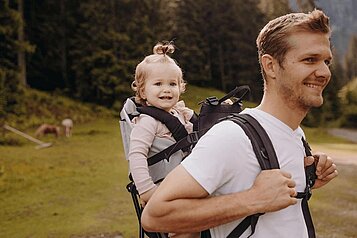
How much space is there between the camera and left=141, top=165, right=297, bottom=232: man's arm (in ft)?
5.97

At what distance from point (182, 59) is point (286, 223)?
36.7 metres

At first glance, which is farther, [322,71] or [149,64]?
[149,64]

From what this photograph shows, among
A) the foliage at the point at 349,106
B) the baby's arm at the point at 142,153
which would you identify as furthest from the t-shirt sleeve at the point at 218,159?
the foliage at the point at 349,106

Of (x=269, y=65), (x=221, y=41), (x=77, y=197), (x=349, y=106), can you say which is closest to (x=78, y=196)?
(x=77, y=197)

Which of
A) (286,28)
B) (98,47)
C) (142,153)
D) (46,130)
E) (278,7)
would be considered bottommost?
(46,130)

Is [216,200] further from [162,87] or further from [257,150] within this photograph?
[162,87]

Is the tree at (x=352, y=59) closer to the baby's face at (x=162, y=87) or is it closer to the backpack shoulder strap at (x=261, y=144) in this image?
the baby's face at (x=162, y=87)

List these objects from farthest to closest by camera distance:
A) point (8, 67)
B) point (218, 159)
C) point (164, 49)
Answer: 1. point (8, 67)
2. point (164, 49)
3. point (218, 159)

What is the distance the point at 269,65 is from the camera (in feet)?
6.69

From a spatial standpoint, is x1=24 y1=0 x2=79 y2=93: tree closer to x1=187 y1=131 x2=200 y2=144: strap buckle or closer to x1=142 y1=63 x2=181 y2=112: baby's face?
x1=142 y1=63 x2=181 y2=112: baby's face

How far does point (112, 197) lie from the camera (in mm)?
10500

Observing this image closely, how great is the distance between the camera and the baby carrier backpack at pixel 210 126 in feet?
6.10

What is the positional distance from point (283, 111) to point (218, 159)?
38 centimetres

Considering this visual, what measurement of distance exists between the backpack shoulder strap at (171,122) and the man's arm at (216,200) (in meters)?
1.20
